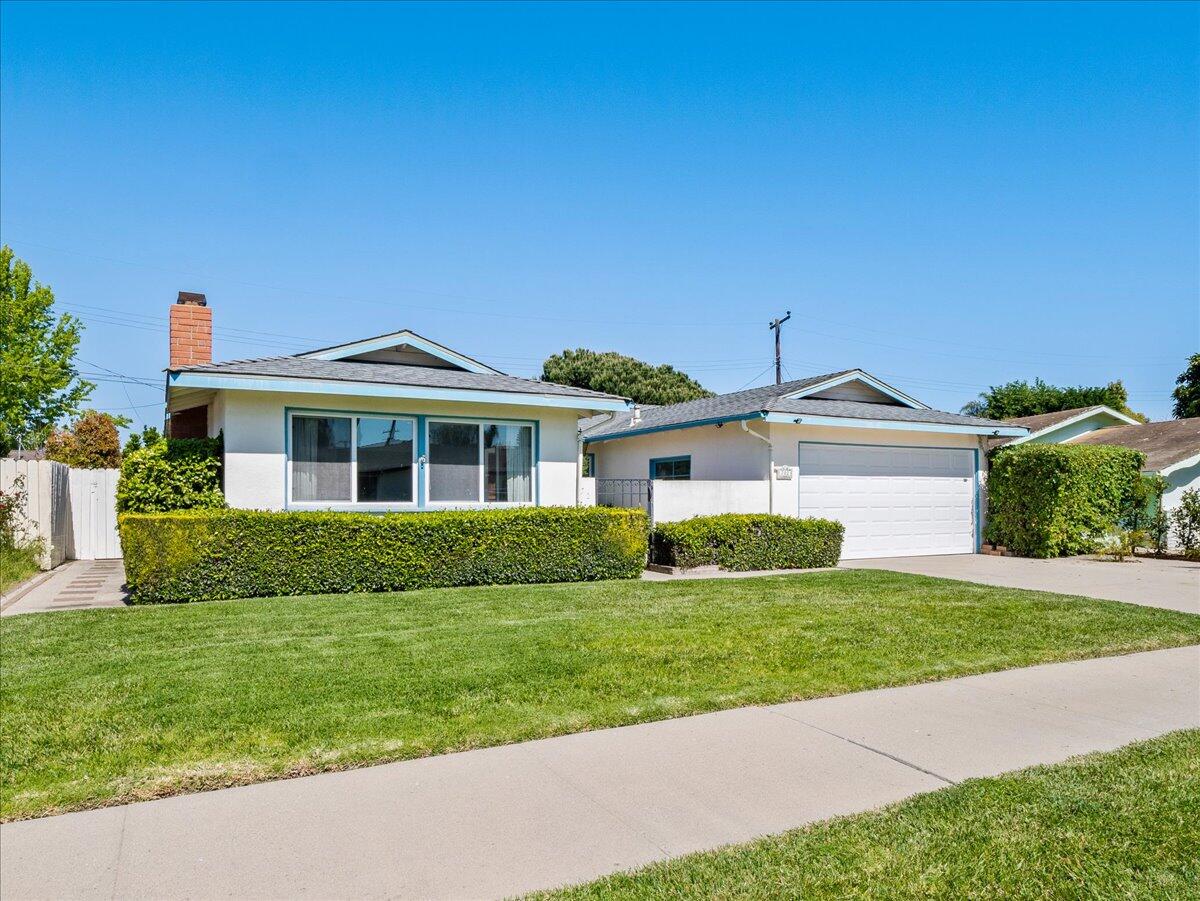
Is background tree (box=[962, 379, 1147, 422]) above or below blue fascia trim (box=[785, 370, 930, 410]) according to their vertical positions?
above

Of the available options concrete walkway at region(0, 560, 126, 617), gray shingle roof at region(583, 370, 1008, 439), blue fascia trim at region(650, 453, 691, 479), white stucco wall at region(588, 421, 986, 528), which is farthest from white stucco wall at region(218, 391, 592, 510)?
blue fascia trim at region(650, 453, 691, 479)

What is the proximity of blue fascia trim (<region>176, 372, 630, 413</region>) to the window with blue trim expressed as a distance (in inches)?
175

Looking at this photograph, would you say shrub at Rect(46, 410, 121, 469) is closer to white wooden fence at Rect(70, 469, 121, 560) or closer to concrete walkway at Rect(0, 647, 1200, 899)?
white wooden fence at Rect(70, 469, 121, 560)

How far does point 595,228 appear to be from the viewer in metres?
20.8

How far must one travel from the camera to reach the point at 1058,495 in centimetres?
1672

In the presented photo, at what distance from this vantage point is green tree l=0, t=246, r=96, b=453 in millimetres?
32344

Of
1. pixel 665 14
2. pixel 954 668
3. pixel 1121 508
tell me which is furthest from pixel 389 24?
pixel 1121 508

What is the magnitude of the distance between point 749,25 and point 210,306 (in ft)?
34.5

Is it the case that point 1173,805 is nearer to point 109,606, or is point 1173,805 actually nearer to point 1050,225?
point 109,606

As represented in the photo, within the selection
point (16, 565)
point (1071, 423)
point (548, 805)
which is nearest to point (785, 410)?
point (1071, 423)

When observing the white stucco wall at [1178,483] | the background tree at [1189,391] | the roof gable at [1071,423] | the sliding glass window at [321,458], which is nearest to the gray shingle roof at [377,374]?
the sliding glass window at [321,458]

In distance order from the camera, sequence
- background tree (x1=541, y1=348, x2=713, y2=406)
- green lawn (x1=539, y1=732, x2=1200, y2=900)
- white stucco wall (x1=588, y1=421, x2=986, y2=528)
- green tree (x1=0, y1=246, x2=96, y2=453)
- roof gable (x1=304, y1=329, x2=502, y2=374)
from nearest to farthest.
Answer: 1. green lawn (x1=539, y1=732, x2=1200, y2=900)
2. roof gable (x1=304, y1=329, x2=502, y2=374)
3. white stucco wall (x1=588, y1=421, x2=986, y2=528)
4. green tree (x1=0, y1=246, x2=96, y2=453)
5. background tree (x1=541, y1=348, x2=713, y2=406)

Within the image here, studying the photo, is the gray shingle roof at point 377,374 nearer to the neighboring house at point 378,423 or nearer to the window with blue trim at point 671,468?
the neighboring house at point 378,423

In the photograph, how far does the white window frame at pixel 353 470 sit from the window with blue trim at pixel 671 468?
6.84 metres
